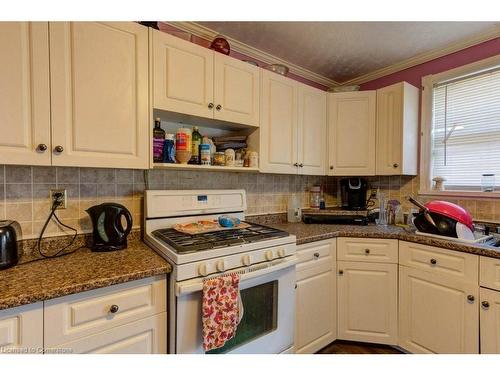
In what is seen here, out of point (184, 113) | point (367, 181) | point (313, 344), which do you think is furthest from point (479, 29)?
point (313, 344)

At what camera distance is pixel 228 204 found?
1851 mm

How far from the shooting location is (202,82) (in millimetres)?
1521

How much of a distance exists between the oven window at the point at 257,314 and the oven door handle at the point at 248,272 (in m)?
0.11

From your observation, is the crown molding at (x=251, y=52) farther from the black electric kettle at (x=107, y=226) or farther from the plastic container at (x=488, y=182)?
the plastic container at (x=488, y=182)

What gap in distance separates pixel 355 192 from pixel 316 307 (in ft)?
3.77

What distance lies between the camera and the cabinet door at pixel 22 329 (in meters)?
0.83

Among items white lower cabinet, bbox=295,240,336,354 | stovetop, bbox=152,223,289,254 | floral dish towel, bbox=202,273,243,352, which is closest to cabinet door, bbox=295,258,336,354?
white lower cabinet, bbox=295,240,336,354

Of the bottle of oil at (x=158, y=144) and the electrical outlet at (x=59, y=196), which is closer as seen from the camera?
the electrical outlet at (x=59, y=196)

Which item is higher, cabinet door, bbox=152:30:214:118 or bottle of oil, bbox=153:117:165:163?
cabinet door, bbox=152:30:214:118

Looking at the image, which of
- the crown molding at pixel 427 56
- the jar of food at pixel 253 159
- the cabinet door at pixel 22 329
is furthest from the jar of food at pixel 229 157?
the crown molding at pixel 427 56

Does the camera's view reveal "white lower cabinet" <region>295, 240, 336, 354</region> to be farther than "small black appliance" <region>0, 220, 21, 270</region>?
Yes

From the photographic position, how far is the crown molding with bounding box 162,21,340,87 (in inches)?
70.2

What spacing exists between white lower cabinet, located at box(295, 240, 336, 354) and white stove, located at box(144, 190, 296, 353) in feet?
0.47

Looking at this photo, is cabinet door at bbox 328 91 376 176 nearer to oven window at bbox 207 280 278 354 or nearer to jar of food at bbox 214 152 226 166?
jar of food at bbox 214 152 226 166
